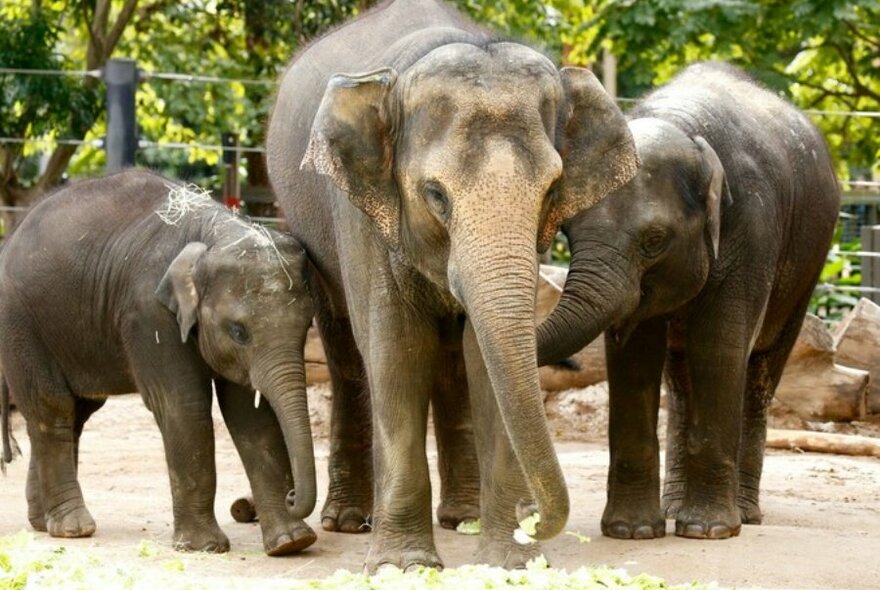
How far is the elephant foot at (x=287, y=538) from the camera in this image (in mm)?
7242

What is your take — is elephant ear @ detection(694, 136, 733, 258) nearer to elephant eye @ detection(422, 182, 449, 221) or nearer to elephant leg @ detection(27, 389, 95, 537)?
elephant eye @ detection(422, 182, 449, 221)

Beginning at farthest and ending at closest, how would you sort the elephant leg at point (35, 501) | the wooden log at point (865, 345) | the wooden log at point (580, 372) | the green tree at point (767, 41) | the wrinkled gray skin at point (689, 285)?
1. the green tree at point (767, 41)
2. the wooden log at point (865, 345)
3. the wooden log at point (580, 372)
4. the elephant leg at point (35, 501)
5. the wrinkled gray skin at point (689, 285)

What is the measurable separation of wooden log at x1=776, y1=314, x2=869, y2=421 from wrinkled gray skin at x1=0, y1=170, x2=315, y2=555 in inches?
188

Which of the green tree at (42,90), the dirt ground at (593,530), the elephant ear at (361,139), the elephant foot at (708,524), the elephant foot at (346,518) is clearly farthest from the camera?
the green tree at (42,90)

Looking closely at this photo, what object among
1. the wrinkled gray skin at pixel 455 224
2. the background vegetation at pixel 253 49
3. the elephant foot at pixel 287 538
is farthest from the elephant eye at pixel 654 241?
the background vegetation at pixel 253 49

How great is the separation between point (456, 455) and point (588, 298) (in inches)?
53.1

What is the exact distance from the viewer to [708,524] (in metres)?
7.52

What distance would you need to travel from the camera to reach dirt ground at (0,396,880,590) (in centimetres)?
682

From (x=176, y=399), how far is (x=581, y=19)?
11595 mm

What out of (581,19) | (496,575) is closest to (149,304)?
(496,575)

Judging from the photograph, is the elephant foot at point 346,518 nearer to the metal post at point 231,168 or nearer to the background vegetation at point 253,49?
the background vegetation at point 253,49

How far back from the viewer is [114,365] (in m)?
7.92

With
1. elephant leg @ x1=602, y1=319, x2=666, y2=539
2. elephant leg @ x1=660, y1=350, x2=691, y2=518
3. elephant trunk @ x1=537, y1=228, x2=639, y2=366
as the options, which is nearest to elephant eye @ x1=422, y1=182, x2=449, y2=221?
elephant trunk @ x1=537, y1=228, x2=639, y2=366

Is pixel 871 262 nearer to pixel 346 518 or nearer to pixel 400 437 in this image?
pixel 346 518
